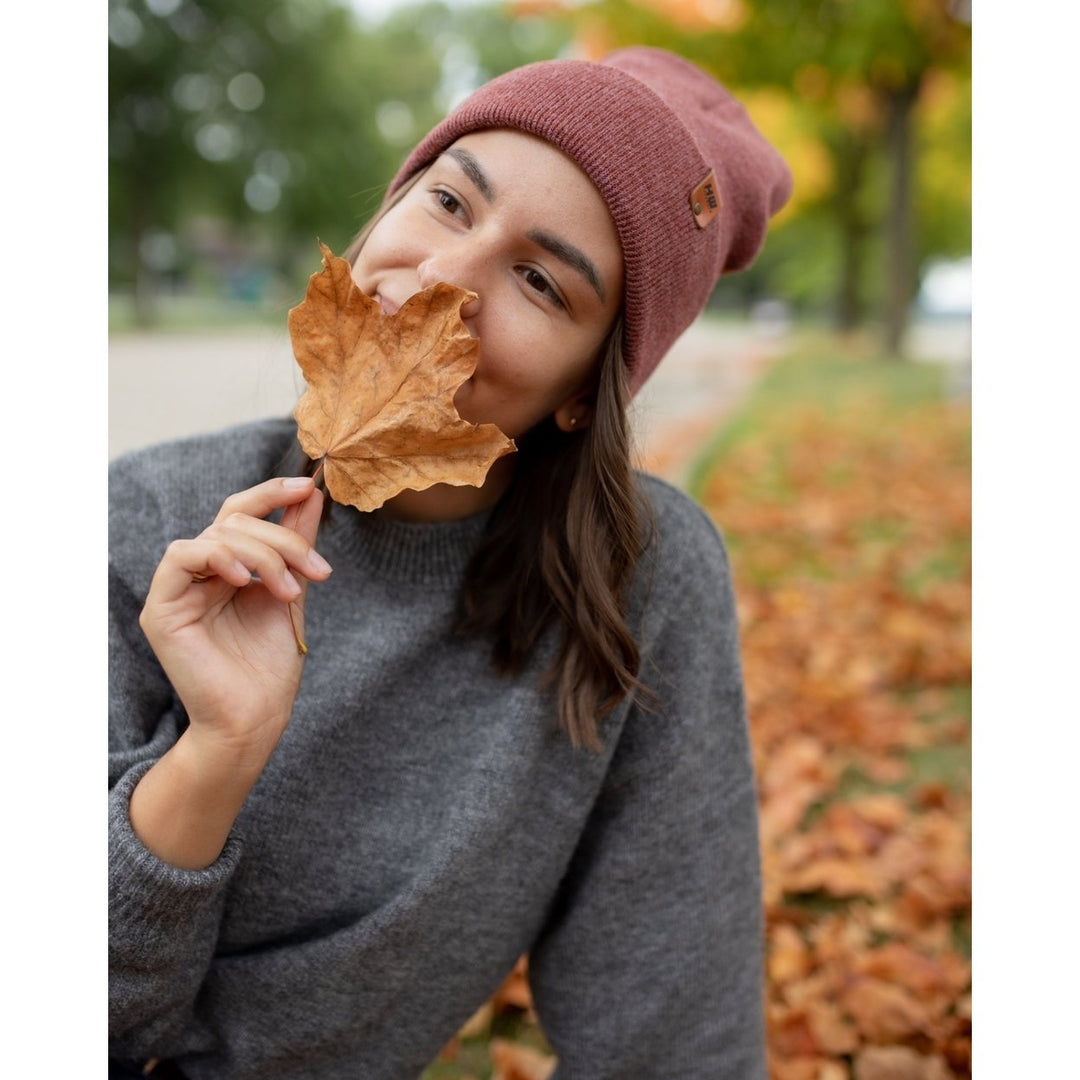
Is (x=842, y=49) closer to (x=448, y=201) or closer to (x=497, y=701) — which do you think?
(x=448, y=201)

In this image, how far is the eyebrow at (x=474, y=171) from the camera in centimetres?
139

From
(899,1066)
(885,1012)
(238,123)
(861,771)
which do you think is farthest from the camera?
(238,123)

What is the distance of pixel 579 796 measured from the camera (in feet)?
5.48

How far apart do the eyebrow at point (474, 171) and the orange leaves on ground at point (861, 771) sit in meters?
1.84

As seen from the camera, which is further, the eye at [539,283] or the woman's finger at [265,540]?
the eye at [539,283]

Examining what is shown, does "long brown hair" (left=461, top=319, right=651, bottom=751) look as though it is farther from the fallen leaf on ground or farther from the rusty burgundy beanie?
the fallen leaf on ground

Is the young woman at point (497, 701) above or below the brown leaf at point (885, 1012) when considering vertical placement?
above

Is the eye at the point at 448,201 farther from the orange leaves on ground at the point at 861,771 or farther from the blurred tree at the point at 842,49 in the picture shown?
the blurred tree at the point at 842,49

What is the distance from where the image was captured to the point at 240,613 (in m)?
1.22

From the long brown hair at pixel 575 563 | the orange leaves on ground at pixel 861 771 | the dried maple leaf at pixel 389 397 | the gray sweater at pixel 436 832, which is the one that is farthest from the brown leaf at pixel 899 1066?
the dried maple leaf at pixel 389 397

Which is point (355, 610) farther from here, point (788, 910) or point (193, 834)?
point (788, 910)

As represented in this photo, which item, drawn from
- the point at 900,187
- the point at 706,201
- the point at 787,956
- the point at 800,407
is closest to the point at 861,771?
the point at 787,956

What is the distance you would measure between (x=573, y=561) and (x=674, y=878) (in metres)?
0.60

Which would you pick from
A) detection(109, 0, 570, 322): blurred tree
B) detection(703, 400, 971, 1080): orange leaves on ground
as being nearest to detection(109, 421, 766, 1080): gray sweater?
detection(703, 400, 971, 1080): orange leaves on ground
